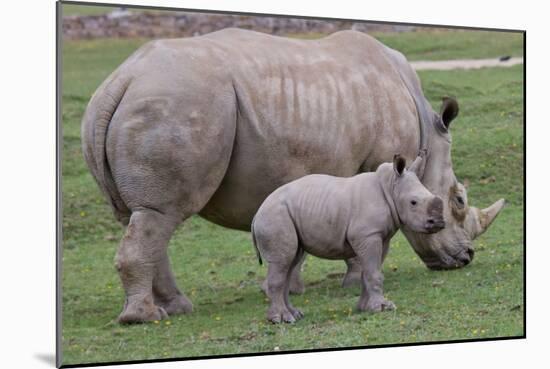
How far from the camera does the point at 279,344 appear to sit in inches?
430

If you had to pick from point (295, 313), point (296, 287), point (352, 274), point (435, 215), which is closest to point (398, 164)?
point (435, 215)

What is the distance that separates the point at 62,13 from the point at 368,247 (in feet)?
10.3

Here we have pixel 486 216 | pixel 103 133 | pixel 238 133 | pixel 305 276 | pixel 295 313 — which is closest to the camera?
pixel 103 133

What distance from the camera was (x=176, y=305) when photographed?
11477 mm

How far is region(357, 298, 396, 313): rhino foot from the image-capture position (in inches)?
440

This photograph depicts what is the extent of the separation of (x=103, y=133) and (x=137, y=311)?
58.5 inches

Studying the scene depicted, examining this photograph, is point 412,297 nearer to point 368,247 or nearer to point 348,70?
point 368,247

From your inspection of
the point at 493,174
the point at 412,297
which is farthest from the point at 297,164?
the point at 493,174

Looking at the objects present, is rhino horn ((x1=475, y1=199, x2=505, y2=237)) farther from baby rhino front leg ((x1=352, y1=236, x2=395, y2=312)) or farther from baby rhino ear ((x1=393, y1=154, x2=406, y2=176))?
baby rhino ear ((x1=393, y1=154, x2=406, y2=176))

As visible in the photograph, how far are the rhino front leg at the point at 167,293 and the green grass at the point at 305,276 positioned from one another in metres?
0.17

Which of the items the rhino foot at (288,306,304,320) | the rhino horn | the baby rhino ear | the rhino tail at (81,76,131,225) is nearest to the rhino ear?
the rhino horn

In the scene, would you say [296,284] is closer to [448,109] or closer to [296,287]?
[296,287]

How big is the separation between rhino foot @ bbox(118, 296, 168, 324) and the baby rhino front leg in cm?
176

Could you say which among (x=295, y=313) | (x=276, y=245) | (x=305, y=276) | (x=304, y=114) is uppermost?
(x=304, y=114)
